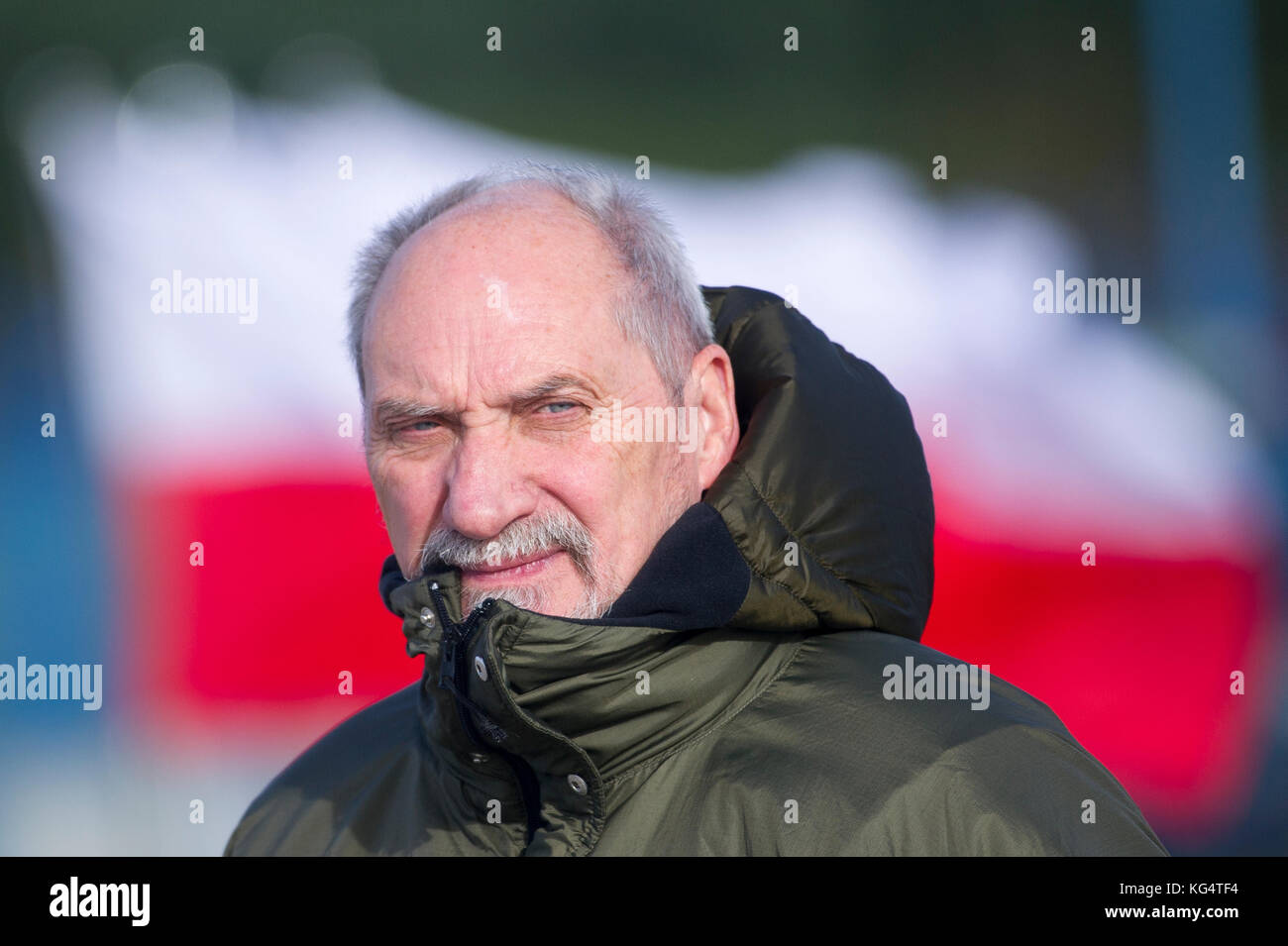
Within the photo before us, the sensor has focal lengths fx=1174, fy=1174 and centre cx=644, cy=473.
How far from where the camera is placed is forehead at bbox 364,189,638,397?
144 centimetres

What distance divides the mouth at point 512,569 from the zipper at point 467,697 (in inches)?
2.6

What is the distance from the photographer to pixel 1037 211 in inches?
154

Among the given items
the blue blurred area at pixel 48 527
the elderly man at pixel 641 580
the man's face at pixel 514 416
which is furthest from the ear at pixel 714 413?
the blue blurred area at pixel 48 527

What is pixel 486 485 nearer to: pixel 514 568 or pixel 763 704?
pixel 514 568

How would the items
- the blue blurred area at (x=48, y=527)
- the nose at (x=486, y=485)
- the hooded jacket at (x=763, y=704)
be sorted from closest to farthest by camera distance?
the hooded jacket at (x=763, y=704) < the nose at (x=486, y=485) < the blue blurred area at (x=48, y=527)

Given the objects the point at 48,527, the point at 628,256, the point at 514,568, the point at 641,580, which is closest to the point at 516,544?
the point at 514,568

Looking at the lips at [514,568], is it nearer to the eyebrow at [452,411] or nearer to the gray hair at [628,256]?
the eyebrow at [452,411]

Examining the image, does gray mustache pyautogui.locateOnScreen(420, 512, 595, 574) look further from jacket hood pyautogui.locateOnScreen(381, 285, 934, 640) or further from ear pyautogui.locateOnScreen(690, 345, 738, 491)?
ear pyautogui.locateOnScreen(690, 345, 738, 491)

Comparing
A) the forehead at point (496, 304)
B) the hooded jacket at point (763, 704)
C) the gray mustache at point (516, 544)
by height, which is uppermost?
the forehead at point (496, 304)

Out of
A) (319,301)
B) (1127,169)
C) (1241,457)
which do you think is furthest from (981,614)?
(319,301)

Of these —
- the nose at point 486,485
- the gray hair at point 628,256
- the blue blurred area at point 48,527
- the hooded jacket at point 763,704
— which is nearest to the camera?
the hooded jacket at point 763,704

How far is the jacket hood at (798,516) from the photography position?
140cm

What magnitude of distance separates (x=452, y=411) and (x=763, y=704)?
0.52 meters

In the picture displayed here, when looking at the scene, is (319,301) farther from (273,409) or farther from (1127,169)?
(1127,169)
